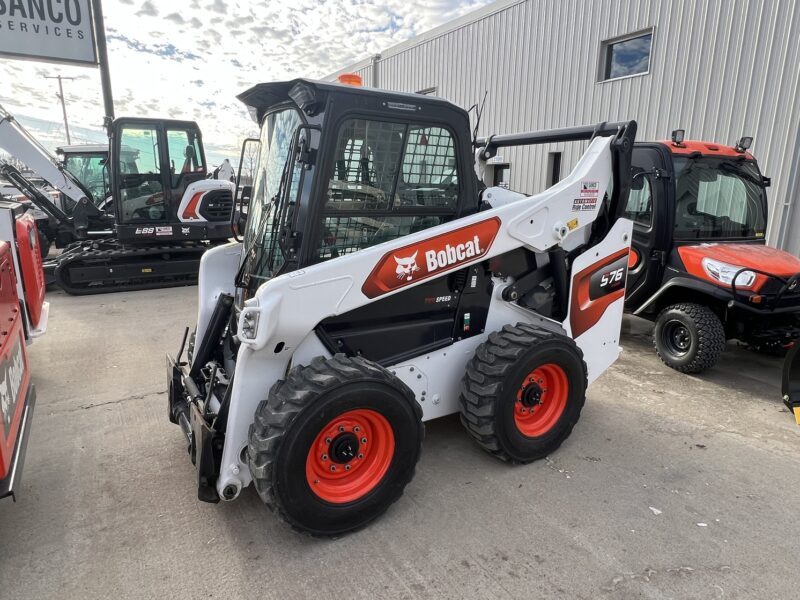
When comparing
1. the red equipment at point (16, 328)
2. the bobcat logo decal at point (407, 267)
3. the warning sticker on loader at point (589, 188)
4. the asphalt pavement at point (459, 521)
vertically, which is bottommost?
the asphalt pavement at point (459, 521)

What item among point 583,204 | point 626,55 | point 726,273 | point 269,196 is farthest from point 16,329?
point 626,55

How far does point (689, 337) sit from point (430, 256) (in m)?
3.29

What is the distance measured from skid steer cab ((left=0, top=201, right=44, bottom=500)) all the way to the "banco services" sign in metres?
8.59

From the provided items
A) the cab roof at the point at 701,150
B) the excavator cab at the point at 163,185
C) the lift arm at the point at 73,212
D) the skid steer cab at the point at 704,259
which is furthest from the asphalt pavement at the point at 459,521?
the lift arm at the point at 73,212

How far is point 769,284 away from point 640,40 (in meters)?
6.37

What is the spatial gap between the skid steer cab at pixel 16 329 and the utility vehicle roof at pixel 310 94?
1845mm

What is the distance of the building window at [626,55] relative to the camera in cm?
878

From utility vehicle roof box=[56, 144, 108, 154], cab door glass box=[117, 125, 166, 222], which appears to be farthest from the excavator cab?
utility vehicle roof box=[56, 144, 108, 154]

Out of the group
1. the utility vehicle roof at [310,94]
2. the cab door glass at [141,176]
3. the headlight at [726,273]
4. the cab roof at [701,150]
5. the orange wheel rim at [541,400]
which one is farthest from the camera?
the cab door glass at [141,176]

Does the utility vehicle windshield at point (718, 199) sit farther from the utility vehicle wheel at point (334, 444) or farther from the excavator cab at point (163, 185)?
the excavator cab at point (163, 185)

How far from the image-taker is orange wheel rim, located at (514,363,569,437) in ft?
10.6

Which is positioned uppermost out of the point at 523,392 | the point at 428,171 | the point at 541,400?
the point at 428,171

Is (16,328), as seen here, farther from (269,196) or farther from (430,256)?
(430,256)

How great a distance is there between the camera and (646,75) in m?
8.68
